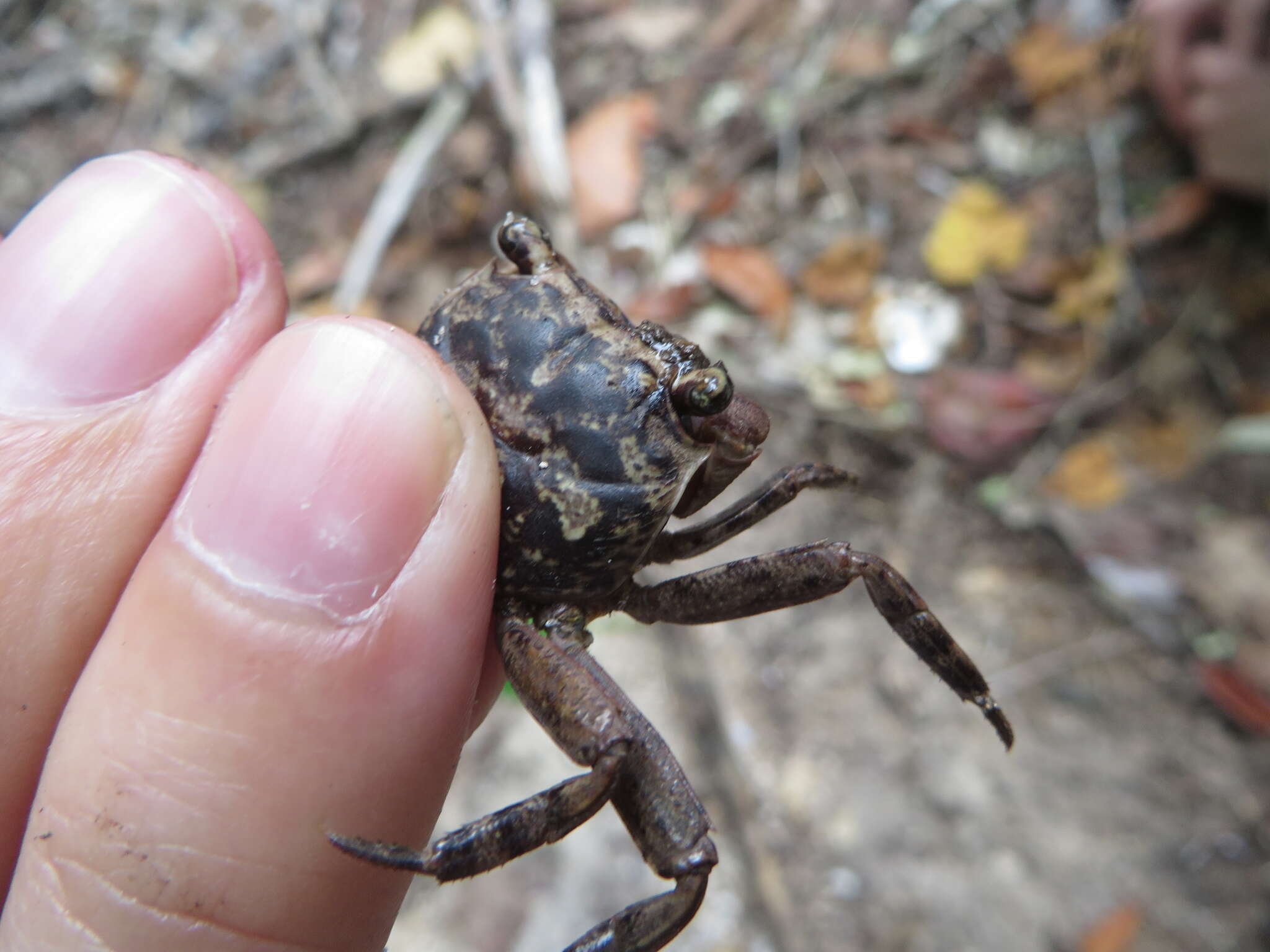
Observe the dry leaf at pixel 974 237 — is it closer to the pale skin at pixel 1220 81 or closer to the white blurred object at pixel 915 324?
the white blurred object at pixel 915 324

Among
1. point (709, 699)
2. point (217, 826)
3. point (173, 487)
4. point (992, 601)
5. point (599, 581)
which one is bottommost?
point (992, 601)

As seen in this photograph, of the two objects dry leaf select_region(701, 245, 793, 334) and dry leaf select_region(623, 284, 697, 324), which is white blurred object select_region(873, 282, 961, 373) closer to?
dry leaf select_region(701, 245, 793, 334)

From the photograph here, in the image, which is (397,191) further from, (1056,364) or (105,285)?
(1056,364)

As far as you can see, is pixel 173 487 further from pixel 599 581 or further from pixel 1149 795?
pixel 1149 795

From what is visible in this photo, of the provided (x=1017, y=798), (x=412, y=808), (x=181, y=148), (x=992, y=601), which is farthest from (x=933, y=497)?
(x=181, y=148)

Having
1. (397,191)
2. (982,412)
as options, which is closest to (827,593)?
(982,412)

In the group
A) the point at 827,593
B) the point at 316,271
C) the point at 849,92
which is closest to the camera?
the point at 827,593

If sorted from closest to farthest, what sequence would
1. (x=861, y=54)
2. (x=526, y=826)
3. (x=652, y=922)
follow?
(x=526, y=826) → (x=652, y=922) → (x=861, y=54)

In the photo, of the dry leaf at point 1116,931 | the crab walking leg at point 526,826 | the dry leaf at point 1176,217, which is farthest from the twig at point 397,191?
the dry leaf at point 1116,931

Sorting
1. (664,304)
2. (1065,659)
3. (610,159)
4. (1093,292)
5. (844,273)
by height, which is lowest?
(1065,659)
